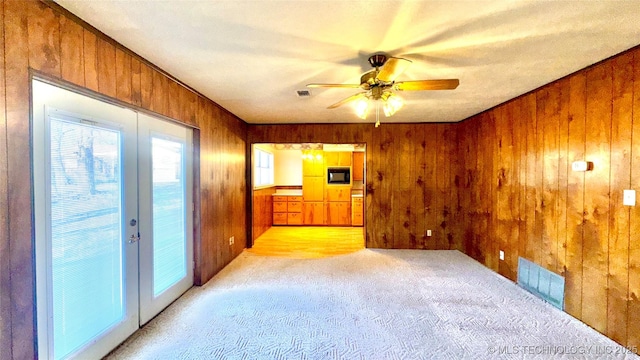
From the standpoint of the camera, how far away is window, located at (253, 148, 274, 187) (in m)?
6.55

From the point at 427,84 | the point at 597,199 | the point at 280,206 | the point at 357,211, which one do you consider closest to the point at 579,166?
the point at 597,199

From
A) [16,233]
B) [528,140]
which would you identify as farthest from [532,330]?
[16,233]

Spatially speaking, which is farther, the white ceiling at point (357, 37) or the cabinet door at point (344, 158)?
the cabinet door at point (344, 158)

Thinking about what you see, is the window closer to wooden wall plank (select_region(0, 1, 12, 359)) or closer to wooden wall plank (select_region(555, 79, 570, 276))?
wooden wall plank (select_region(0, 1, 12, 359))

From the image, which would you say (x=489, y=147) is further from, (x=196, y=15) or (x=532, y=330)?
(x=196, y=15)

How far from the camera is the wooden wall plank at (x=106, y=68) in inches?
72.8

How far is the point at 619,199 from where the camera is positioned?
216cm

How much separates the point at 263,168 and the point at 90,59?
5.47 m

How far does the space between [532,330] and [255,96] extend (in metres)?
3.69

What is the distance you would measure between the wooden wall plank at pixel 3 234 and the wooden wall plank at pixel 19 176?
2 cm

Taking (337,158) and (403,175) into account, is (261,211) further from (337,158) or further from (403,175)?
(403,175)

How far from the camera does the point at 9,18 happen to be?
1.32m

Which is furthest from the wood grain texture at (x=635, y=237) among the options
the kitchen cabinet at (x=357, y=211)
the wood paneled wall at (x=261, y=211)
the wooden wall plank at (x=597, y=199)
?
the kitchen cabinet at (x=357, y=211)

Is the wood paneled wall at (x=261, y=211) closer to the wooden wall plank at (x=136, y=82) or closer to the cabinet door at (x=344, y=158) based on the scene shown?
the cabinet door at (x=344, y=158)
